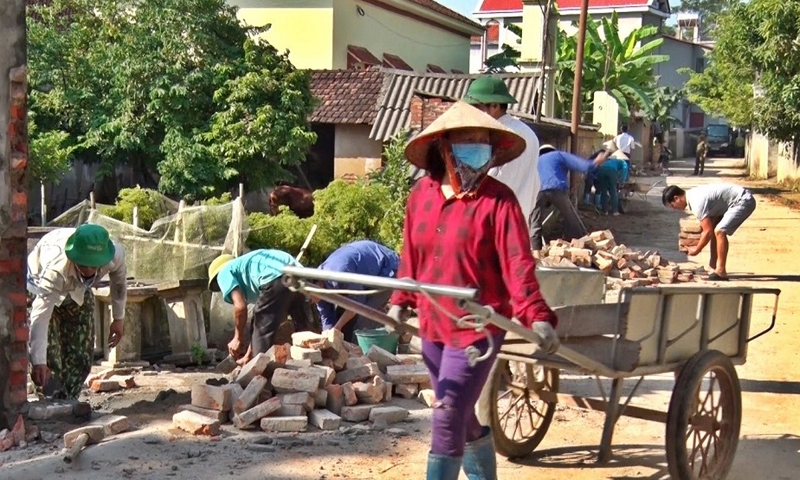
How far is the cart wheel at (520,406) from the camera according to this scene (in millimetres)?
6039

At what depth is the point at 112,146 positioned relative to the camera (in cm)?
1945

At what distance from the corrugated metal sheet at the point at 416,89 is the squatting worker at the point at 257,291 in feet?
43.1

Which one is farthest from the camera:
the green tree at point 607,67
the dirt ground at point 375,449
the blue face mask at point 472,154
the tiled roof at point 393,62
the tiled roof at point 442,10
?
the tiled roof at point 442,10

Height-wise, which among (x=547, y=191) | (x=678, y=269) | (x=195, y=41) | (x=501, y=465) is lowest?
(x=501, y=465)

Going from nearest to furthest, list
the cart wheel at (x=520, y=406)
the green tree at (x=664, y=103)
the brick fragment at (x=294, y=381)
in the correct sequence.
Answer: the cart wheel at (x=520, y=406) → the brick fragment at (x=294, y=381) → the green tree at (x=664, y=103)

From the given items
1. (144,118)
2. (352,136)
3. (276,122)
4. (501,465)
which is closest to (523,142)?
(501,465)

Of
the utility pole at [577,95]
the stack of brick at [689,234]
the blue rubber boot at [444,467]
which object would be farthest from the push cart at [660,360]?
the utility pole at [577,95]

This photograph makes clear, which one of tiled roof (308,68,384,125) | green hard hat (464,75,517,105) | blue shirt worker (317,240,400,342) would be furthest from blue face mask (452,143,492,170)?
tiled roof (308,68,384,125)

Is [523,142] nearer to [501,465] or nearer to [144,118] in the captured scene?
[501,465]

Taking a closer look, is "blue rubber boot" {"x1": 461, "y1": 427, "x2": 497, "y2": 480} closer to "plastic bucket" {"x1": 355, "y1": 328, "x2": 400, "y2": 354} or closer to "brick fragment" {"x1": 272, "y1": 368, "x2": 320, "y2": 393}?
"brick fragment" {"x1": 272, "y1": 368, "x2": 320, "y2": 393}

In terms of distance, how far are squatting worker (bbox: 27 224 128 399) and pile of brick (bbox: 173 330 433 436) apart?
1.02m

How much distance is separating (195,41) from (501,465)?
48.7 feet

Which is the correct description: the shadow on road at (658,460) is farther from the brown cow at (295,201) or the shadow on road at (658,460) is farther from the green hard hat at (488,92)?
the brown cow at (295,201)

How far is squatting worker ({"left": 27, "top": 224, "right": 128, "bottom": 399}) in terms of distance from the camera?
6.89m
